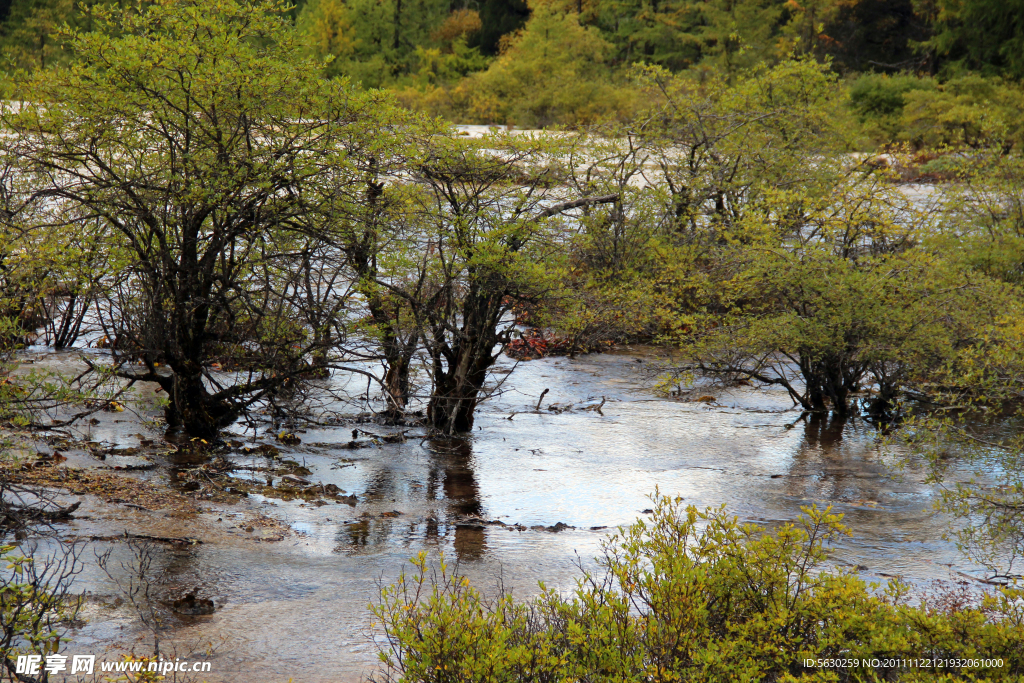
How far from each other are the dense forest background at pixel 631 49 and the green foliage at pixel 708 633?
24.8m

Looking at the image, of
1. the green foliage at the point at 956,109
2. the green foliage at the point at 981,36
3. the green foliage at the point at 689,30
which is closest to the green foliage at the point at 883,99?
the green foliage at the point at 956,109

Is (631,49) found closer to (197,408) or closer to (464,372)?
(464,372)

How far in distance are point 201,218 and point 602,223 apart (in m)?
8.49

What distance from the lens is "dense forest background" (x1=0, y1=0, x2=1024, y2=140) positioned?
31.5 meters

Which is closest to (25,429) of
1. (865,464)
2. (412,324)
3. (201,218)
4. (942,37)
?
(201,218)

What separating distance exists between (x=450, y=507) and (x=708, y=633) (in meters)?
4.89

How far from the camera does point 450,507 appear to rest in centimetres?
921

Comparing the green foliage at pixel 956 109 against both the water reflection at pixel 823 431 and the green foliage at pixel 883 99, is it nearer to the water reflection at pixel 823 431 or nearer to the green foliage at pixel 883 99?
the green foliage at pixel 883 99

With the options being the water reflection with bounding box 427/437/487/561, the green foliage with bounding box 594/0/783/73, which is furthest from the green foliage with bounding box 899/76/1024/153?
the water reflection with bounding box 427/437/487/561

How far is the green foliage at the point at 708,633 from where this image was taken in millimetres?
4320

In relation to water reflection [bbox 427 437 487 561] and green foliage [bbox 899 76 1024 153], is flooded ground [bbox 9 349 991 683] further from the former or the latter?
green foliage [bbox 899 76 1024 153]

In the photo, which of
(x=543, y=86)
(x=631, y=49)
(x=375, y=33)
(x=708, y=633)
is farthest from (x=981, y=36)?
(x=708, y=633)

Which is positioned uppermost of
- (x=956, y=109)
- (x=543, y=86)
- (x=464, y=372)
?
(x=543, y=86)

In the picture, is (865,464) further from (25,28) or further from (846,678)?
(25,28)
